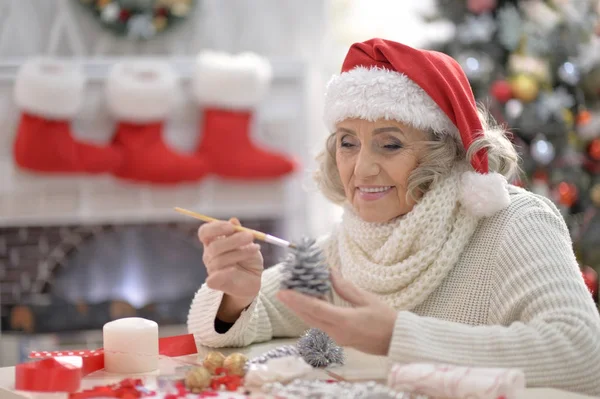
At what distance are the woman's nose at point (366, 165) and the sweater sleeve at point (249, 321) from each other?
0.91 ft

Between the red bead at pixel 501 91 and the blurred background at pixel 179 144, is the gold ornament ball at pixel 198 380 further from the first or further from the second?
the red bead at pixel 501 91

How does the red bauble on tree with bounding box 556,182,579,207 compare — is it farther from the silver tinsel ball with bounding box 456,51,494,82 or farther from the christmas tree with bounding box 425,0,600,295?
the silver tinsel ball with bounding box 456,51,494,82

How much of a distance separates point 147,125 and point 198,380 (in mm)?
2664

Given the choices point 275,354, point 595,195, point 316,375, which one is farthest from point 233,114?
point 316,375

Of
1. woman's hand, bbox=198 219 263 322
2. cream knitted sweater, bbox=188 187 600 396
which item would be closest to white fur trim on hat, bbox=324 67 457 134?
cream knitted sweater, bbox=188 187 600 396

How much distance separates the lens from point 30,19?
3.92 meters

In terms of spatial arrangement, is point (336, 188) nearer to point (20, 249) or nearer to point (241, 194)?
point (241, 194)

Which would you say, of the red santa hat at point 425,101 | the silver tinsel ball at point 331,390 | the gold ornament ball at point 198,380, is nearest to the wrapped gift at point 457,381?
the silver tinsel ball at point 331,390

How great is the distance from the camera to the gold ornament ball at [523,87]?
3.82m

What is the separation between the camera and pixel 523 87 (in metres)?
3.81

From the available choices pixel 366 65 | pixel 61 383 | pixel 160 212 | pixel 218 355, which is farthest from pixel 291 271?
pixel 160 212

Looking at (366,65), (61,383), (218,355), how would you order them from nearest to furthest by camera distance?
(61,383) < (218,355) < (366,65)

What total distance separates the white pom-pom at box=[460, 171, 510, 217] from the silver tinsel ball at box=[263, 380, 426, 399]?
0.49 metres

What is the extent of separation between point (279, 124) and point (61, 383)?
2.89 meters
